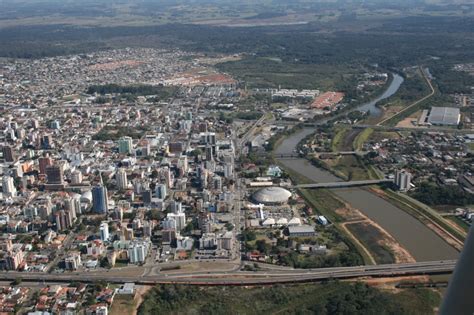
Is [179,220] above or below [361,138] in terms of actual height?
above

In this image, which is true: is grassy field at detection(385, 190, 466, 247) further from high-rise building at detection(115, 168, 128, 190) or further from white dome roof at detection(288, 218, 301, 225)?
high-rise building at detection(115, 168, 128, 190)

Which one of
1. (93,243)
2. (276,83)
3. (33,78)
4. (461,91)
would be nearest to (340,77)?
(276,83)

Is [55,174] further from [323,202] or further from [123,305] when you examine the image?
[323,202]

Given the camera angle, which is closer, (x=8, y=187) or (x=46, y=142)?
(x=8, y=187)

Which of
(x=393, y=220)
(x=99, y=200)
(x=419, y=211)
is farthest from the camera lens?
(x=99, y=200)

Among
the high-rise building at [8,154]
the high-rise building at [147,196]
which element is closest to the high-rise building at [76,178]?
the high-rise building at [147,196]

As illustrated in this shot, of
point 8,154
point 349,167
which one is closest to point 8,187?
point 8,154

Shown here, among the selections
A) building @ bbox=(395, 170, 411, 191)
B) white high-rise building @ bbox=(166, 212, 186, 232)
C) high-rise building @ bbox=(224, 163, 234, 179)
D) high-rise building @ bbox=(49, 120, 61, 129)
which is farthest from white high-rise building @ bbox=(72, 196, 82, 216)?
high-rise building @ bbox=(49, 120, 61, 129)
